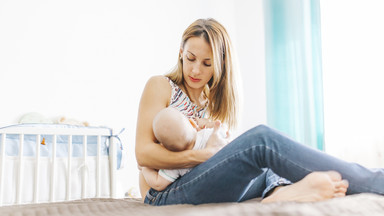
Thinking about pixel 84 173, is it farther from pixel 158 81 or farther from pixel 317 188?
pixel 317 188

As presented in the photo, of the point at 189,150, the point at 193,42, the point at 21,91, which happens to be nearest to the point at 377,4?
the point at 193,42

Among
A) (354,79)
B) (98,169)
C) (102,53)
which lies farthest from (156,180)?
(102,53)

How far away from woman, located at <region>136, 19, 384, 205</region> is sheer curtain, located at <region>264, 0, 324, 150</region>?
48.0 inches

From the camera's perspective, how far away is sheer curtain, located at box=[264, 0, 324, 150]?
8.13 ft

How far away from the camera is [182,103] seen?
1334 mm

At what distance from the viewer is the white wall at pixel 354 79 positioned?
2102 millimetres

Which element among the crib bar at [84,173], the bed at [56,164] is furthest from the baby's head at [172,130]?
the crib bar at [84,173]

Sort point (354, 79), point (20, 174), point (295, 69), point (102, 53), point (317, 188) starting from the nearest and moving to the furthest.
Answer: point (317, 188) < point (20, 174) < point (354, 79) < point (295, 69) < point (102, 53)

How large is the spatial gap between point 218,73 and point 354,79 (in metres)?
1.24

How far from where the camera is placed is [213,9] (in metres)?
3.28

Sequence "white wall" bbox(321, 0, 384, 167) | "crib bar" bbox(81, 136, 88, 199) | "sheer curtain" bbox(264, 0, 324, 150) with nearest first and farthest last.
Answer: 1. "crib bar" bbox(81, 136, 88, 199)
2. "white wall" bbox(321, 0, 384, 167)
3. "sheer curtain" bbox(264, 0, 324, 150)

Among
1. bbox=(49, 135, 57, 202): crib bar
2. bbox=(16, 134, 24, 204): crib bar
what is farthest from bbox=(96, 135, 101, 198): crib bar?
bbox=(16, 134, 24, 204): crib bar

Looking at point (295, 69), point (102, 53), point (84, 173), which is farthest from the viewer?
point (102, 53)

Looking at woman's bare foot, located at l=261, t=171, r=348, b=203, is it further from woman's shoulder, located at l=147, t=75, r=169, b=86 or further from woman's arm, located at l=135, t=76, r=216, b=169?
woman's shoulder, located at l=147, t=75, r=169, b=86
